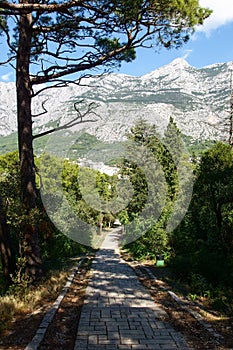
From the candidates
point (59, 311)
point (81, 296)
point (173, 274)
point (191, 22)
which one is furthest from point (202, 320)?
point (191, 22)

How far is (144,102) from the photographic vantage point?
4066 centimetres

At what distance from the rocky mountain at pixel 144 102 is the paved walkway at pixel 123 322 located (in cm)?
A: 514

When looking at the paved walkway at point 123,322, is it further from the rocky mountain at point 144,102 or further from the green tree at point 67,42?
the rocky mountain at point 144,102

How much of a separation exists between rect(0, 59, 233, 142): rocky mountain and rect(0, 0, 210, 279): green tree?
0.88 metres

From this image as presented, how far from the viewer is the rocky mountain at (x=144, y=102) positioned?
47.8 feet

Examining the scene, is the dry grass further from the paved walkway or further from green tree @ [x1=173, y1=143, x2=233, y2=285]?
green tree @ [x1=173, y1=143, x2=233, y2=285]

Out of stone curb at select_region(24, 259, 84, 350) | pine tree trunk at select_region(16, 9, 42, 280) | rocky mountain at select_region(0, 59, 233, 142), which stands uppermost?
rocky mountain at select_region(0, 59, 233, 142)

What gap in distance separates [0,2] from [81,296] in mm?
6000

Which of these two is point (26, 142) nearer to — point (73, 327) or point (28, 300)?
point (28, 300)

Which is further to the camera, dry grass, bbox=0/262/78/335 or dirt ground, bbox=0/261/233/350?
dry grass, bbox=0/262/78/335

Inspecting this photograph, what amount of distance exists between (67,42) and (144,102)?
3212cm

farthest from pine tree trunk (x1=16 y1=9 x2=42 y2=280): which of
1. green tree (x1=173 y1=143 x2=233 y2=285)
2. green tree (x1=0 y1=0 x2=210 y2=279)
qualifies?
green tree (x1=173 y1=143 x2=233 y2=285)

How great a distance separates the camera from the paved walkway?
169 inches

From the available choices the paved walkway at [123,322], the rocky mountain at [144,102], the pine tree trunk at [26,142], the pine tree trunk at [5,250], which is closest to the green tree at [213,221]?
the paved walkway at [123,322]
